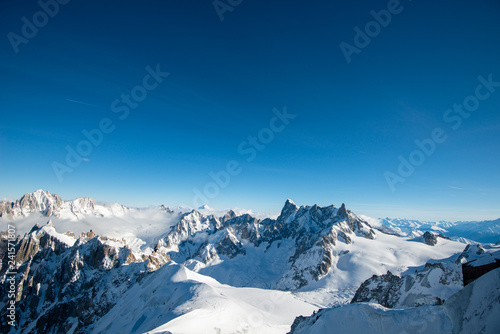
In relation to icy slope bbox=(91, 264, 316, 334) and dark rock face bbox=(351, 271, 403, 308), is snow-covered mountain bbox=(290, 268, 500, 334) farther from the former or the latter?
dark rock face bbox=(351, 271, 403, 308)

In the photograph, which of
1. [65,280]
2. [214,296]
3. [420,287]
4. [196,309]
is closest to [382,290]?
[420,287]

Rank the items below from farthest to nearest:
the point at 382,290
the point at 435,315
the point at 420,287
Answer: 1. the point at 382,290
2. the point at 420,287
3. the point at 435,315

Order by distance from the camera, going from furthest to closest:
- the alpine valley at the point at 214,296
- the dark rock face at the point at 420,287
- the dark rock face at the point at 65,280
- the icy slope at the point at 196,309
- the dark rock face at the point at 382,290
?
1. the dark rock face at the point at 65,280
2. the dark rock face at the point at 382,290
3. the dark rock face at the point at 420,287
4. the icy slope at the point at 196,309
5. the alpine valley at the point at 214,296

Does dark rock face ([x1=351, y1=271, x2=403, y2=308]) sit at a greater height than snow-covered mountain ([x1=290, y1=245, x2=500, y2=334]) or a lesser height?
lesser

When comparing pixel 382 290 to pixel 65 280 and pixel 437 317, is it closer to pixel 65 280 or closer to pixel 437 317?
pixel 437 317

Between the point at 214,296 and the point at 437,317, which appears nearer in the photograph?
the point at 437,317

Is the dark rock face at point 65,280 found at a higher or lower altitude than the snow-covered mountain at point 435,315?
lower

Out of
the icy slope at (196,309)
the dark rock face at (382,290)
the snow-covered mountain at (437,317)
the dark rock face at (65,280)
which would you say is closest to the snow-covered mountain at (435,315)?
the snow-covered mountain at (437,317)

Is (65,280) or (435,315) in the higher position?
(435,315)

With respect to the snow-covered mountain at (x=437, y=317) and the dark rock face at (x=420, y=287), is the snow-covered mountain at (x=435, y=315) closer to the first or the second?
the snow-covered mountain at (x=437, y=317)

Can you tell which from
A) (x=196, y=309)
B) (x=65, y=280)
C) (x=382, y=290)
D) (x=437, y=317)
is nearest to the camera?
(x=437, y=317)

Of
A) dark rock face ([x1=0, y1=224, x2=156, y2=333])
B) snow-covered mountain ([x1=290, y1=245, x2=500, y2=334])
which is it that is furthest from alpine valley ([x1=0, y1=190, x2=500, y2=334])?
dark rock face ([x1=0, y1=224, x2=156, y2=333])

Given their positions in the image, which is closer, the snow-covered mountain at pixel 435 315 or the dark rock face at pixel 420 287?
the snow-covered mountain at pixel 435 315

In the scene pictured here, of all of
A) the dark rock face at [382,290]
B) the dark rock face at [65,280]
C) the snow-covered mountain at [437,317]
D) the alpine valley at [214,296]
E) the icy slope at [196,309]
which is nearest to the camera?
the snow-covered mountain at [437,317]
